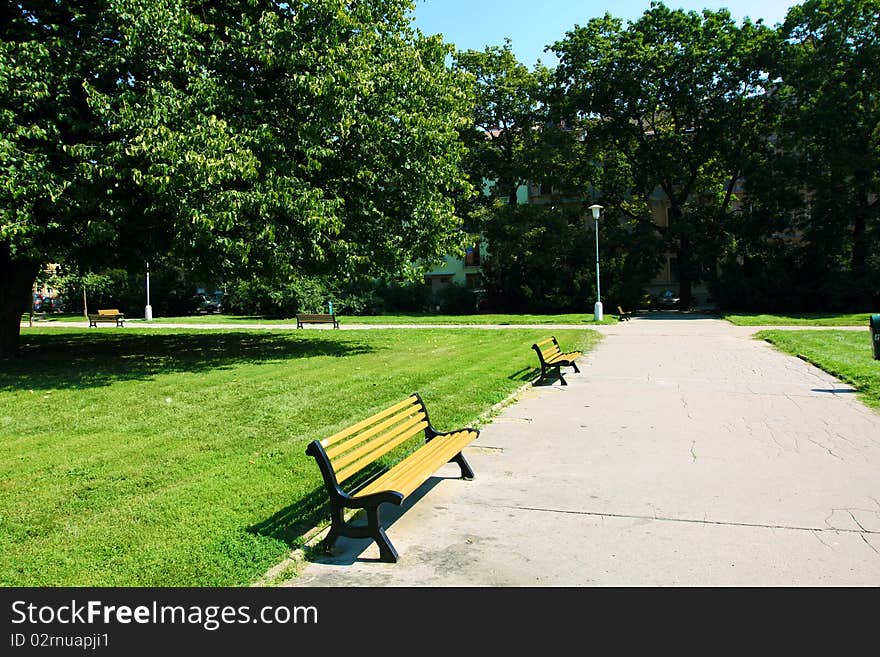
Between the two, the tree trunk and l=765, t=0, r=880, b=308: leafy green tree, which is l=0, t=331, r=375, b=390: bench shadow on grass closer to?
the tree trunk

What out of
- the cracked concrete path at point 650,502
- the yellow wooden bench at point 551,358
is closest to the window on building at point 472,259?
the yellow wooden bench at point 551,358

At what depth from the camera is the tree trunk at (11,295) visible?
15.3 m

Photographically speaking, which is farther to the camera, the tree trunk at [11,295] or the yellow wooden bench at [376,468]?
the tree trunk at [11,295]

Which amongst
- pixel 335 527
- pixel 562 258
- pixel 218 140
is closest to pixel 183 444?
pixel 335 527

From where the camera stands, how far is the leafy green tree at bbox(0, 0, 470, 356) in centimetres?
1199

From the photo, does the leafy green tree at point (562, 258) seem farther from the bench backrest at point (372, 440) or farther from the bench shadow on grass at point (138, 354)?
the bench backrest at point (372, 440)

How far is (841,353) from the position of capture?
14180 mm

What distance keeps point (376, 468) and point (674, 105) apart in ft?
120

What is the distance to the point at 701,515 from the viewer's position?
484cm

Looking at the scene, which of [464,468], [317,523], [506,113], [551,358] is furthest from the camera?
[506,113]

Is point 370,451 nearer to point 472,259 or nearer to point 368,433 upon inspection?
point 368,433

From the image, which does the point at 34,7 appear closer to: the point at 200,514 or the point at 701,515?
the point at 200,514

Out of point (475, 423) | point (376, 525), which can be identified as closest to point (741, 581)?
point (376, 525)

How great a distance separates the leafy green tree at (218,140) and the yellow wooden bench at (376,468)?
7.57 meters
